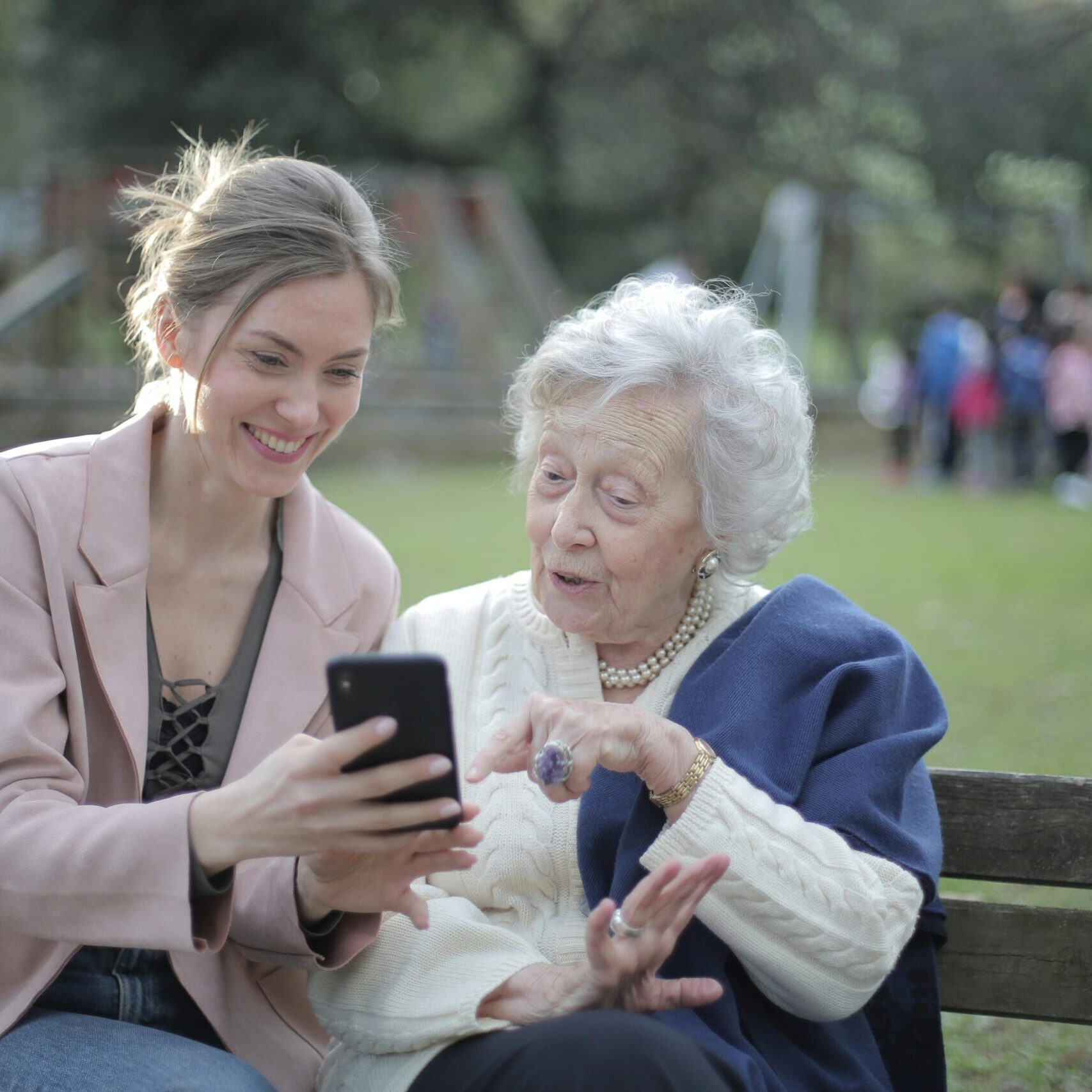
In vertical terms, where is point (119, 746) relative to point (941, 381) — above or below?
above

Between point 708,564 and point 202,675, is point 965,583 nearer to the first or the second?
point 708,564

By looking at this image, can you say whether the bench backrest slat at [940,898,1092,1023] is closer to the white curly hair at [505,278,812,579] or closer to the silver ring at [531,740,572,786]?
the white curly hair at [505,278,812,579]

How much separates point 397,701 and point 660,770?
64cm

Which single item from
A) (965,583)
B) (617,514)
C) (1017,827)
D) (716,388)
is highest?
(716,388)

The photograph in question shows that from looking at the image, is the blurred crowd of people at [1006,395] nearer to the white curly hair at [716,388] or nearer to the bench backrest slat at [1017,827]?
the bench backrest slat at [1017,827]

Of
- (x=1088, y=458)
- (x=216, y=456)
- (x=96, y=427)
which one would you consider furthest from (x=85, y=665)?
(x=1088, y=458)

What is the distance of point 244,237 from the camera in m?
2.70

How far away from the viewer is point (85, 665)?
2600mm

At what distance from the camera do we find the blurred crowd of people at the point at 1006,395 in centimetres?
1500

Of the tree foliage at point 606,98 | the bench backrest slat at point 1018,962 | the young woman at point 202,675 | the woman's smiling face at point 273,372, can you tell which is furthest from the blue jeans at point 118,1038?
the tree foliage at point 606,98

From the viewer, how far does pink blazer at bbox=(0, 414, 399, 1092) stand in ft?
7.32

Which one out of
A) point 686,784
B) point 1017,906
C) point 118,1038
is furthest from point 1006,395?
point 118,1038

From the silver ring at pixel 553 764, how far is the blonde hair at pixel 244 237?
1084 millimetres

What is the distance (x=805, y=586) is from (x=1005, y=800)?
0.61 metres
